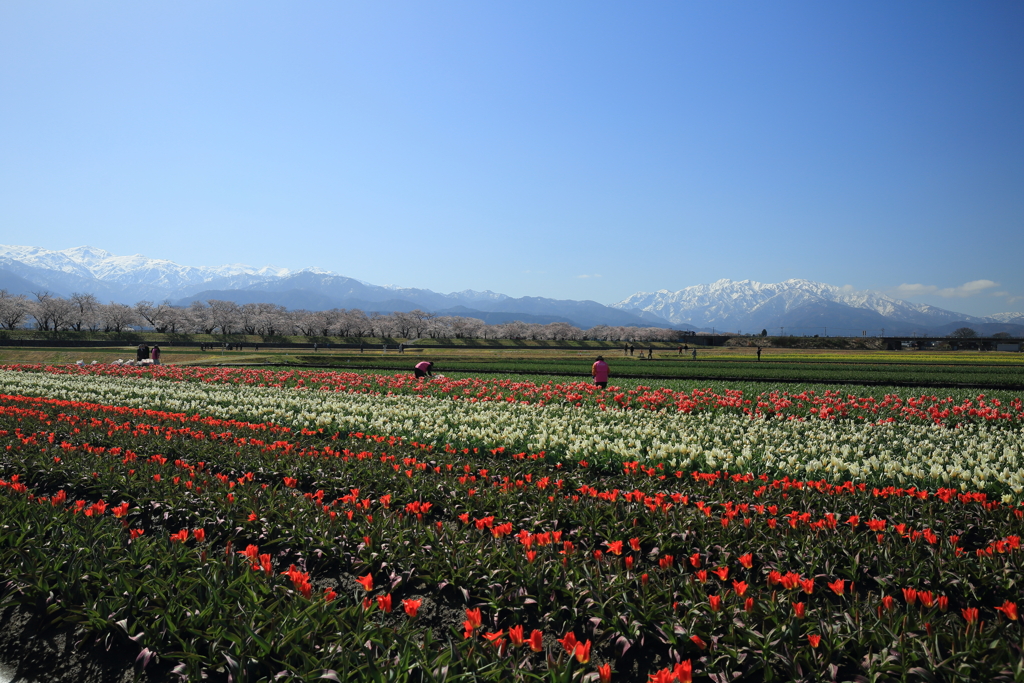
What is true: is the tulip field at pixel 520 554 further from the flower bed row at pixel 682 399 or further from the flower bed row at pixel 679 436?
the flower bed row at pixel 682 399

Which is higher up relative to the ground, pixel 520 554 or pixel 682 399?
pixel 682 399

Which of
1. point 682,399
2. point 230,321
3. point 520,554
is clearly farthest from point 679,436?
point 230,321

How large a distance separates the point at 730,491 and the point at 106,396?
20.4 m

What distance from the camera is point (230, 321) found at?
134 meters

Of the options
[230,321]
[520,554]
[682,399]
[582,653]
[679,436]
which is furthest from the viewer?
[230,321]

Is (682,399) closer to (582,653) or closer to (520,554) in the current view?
(520,554)

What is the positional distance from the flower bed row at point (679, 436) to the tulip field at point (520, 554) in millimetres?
94

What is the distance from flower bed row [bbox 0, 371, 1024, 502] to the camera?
7.99 metres

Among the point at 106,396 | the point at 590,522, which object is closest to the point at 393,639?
the point at 590,522

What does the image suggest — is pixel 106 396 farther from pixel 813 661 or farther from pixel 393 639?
pixel 813 661

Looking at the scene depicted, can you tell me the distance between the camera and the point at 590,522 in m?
6.18

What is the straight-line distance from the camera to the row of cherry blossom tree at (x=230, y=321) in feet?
365

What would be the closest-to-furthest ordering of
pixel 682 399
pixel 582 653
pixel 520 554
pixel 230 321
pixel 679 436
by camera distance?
1. pixel 582 653
2. pixel 520 554
3. pixel 679 436
4. pixel 682 399
5. pixel 230 321

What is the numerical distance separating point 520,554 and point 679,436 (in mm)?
6325
